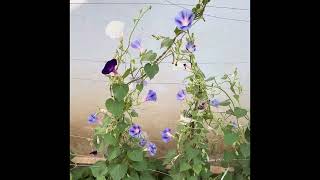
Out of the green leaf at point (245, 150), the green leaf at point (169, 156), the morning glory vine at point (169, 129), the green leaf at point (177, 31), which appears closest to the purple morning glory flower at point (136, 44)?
the morning glory vine at point (169, 129)

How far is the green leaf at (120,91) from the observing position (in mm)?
1509

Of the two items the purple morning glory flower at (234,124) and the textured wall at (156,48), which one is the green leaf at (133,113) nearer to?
the textured wall at (156,48)

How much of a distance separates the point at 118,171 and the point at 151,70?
33 cm

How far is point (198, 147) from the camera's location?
158 cm

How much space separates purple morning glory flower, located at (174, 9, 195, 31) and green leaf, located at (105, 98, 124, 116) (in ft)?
0.99

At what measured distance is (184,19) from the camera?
1.49 metres

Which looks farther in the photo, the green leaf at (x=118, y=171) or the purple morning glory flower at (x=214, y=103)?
the purple morning glory flower at (x=214, y=103)

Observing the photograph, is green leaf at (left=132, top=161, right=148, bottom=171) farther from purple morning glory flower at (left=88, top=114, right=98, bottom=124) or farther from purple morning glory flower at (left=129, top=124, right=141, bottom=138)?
purple morning glory flower at (left=88, top=114, right=98, bottom=124)

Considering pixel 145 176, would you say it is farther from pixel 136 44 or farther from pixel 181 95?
pixel 136 44

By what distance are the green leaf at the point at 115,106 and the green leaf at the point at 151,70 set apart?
0.12m

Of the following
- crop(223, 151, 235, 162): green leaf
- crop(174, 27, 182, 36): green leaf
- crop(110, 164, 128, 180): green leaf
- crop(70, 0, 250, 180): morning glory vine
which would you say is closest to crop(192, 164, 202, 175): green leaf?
crop(70, 0, 250, 180): morning glory vine

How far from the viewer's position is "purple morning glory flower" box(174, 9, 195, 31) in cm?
149
